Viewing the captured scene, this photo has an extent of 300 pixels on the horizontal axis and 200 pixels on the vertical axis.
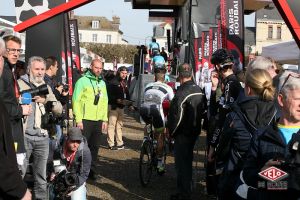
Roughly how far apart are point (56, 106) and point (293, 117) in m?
4.10

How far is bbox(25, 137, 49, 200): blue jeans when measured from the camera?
6.20 m

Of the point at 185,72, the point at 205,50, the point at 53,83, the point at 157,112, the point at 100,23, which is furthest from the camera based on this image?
the point at 100,23

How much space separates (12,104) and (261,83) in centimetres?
227

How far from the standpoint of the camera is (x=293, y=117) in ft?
10.1

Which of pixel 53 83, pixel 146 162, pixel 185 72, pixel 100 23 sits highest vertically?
pixel 100 23

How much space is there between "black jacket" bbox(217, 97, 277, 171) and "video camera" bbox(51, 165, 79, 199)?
2129 millimetres

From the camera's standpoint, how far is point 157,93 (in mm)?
9086

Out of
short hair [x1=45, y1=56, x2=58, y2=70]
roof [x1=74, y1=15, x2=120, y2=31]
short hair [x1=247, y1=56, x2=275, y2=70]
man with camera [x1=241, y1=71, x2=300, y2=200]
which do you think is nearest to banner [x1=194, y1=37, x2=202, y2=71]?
short hair [x1=45, y1=56, x2=58, y2=70]

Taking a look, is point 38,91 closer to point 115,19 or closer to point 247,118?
point 247,118

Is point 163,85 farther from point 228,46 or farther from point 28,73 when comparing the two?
point 28,73

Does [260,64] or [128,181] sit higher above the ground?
[260,64]

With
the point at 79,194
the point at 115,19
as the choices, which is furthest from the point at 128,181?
the point at 115,19

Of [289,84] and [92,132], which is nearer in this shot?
[289,84]

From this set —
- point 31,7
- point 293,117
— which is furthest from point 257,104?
point 31,7
